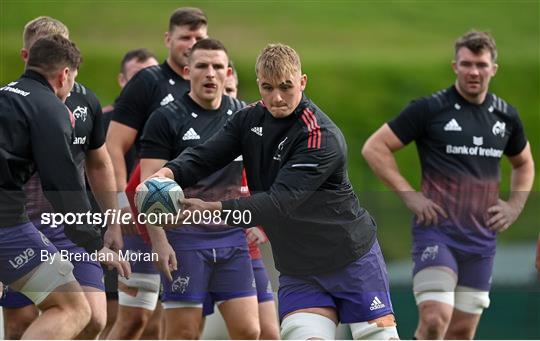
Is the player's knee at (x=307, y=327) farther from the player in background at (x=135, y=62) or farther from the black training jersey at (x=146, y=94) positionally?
the player in background at (x=135, y=62)

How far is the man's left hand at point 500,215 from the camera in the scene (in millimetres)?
7980

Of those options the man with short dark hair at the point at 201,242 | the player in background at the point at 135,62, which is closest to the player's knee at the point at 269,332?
the man with short dark hair at the point at 201,242

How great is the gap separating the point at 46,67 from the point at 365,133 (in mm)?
18260

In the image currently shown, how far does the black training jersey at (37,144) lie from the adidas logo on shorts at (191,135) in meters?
0.98

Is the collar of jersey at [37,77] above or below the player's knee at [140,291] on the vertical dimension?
above

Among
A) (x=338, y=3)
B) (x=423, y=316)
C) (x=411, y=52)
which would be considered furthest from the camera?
(x=338, y=3)

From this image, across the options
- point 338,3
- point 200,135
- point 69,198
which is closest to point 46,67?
point 69,198

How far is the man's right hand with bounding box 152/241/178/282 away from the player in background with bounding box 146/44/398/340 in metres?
1.09

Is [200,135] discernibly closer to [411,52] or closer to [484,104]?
[484,104]

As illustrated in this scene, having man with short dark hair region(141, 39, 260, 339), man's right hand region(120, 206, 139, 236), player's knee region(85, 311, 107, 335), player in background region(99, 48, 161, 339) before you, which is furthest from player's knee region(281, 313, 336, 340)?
man's right hand region(120, 206, 139, 236)

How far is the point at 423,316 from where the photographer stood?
7.68 metres

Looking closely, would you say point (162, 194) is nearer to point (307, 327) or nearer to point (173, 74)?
point (307, 327)

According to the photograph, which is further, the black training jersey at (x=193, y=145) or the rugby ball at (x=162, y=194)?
the black training jersey at (x=193, y=145)

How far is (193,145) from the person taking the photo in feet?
23.0
